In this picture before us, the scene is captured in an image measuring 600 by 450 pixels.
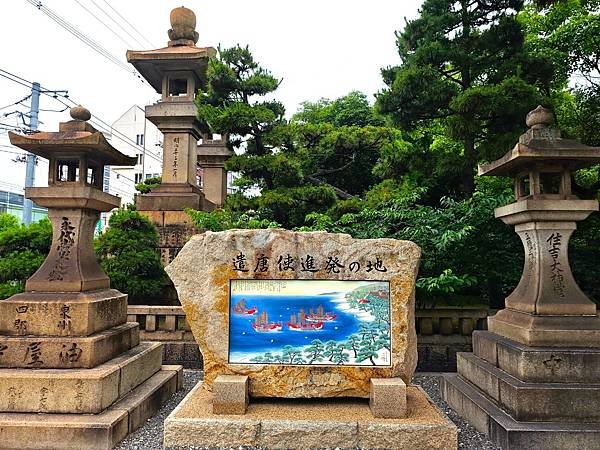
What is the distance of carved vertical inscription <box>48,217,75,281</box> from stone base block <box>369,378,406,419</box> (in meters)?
3.83

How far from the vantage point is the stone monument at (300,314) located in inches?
179

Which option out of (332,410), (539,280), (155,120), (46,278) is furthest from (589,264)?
(155,120)

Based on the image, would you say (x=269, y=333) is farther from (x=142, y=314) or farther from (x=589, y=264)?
(x=589, y=264)

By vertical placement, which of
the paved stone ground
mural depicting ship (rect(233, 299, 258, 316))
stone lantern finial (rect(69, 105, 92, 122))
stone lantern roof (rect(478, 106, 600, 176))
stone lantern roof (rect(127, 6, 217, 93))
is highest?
stone lantern roof (rect(127, 6, 217, 93))

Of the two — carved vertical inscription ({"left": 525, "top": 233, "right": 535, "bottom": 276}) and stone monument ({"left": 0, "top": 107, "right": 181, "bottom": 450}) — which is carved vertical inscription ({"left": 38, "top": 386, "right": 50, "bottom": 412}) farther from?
carved vertical inscription ({"left": 525, "top": 233, "right": 535, "bottom": 276})

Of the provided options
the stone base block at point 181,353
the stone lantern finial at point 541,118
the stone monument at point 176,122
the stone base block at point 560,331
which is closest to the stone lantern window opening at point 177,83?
the stone monument at point 176,122

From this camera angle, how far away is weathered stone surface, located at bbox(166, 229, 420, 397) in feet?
14.9

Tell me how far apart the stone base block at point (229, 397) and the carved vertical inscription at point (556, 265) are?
363cm

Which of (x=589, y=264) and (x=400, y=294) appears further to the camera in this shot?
(x=589, y=264)

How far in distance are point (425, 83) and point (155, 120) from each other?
6736 millimetres

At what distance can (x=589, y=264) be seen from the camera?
23.9 feet

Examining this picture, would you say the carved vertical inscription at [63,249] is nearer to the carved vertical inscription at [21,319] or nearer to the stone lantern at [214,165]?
the carved vertical inscription at [21,319]

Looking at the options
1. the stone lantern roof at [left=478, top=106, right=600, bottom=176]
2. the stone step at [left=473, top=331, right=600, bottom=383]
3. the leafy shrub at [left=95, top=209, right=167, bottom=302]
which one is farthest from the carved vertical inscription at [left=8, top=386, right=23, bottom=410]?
the stone lantern roof at [left=478, top=106, right=600, bottom=176]

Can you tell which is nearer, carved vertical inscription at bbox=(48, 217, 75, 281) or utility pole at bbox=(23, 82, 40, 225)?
carved vertical inscription at bbox=(48, 217, 75, 281)
